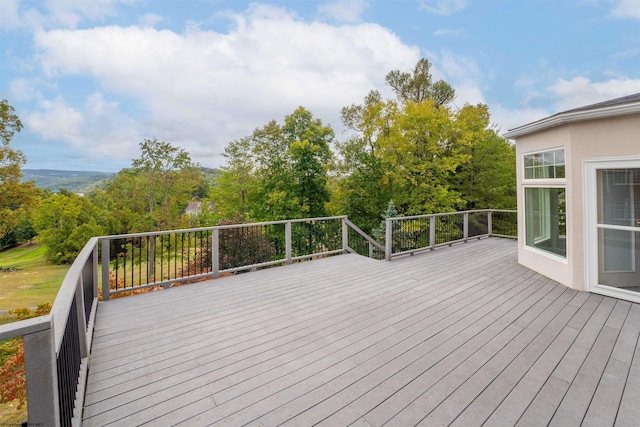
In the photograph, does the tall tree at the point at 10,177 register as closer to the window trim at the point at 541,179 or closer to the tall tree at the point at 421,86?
the window trim at the point at 541,179

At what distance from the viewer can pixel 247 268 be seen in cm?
527

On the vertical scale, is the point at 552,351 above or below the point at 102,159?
below

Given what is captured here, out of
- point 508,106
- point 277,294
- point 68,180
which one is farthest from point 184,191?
point 68,180

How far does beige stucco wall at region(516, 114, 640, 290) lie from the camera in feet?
12.3

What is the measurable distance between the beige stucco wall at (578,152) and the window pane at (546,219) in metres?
0.16

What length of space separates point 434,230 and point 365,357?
17.4ft

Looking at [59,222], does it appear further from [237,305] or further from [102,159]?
[237,305]

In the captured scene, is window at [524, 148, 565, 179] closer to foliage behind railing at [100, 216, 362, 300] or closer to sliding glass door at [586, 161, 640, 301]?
sliding glass door at [586, 161, 640, 301]

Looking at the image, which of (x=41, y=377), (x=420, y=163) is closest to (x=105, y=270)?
(x=41, y=377)

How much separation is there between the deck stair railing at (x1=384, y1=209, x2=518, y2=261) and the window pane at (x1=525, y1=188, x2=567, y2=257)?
197 centimetres

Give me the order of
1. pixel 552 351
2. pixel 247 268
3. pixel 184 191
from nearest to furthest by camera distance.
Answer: pixel 552 351 < pixel 247 268 < pixel 184 191

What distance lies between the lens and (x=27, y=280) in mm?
21281

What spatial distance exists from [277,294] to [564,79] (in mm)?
20891

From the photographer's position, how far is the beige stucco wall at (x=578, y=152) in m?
3.75
